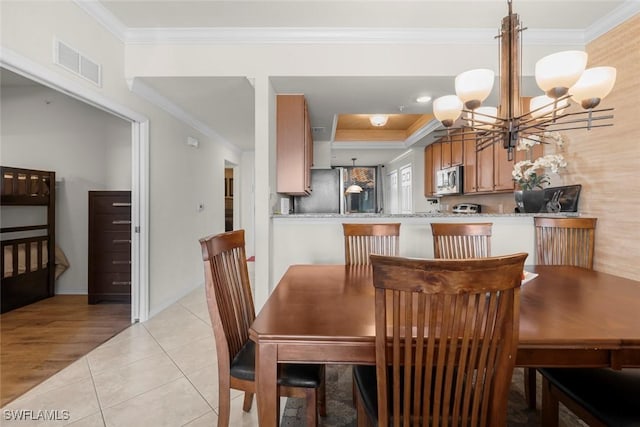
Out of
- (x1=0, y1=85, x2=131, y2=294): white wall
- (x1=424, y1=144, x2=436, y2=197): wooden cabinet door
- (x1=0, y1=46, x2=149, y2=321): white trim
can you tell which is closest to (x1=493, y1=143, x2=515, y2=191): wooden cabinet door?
(x1=424, y1=144, x2=436, y2=197): wooden cabinet door

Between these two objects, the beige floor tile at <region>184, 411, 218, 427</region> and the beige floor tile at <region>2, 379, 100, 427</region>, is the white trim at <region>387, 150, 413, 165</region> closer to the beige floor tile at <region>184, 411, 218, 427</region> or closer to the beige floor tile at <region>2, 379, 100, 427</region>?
the beige floor tile at <region>184, 411, 218, 427</region>

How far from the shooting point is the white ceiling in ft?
7.53

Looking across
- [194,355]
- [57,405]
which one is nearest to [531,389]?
[194,355]

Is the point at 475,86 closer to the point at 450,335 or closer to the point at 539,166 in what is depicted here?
the point at 450,335

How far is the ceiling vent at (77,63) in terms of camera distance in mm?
2066

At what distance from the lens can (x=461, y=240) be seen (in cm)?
218

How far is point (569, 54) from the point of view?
1.41 metres

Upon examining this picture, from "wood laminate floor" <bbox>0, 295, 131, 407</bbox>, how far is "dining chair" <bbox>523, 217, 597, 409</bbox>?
10.8ft

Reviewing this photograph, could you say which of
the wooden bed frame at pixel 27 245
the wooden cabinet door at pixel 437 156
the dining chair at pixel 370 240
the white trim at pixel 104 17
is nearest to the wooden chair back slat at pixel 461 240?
the dining chair at pixel 370 240

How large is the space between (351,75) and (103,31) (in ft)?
6.63

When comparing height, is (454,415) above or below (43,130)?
below

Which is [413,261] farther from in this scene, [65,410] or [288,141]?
[288,141]

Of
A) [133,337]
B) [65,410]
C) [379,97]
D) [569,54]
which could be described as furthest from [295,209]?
[569,54]

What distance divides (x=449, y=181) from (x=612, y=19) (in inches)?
99.1
